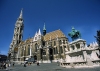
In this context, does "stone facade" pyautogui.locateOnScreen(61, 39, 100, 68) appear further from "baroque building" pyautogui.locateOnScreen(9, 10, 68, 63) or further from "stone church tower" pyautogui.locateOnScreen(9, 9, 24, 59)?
"stone church tower" pyautogui.locateOnScreen(9, 9, 24, 59)

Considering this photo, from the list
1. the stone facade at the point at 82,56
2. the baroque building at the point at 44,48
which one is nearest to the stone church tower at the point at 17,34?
the baroque building at the point at 44,48

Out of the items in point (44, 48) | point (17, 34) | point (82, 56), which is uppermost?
point (17, 34)

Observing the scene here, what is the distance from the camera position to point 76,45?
18.1 m

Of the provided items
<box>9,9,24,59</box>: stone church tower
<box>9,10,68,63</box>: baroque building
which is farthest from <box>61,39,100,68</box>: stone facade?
<box>9,9,24,59</box>: stone church tower

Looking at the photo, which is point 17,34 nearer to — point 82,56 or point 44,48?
point 44,48

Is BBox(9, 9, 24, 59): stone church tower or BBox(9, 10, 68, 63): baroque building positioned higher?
BBox(9, 9, 24, 59): stone church tower

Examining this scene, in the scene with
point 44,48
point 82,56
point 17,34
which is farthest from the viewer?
point 17,34

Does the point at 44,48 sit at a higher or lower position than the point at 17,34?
lower

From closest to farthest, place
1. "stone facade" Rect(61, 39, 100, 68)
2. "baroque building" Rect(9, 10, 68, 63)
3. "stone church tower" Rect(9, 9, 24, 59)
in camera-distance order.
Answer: "stone facade" Rect(61, 39, 100, 68) → "baroque building" Rect(9, 10, 68, 63) → "stone church tower" Rect(9, 9, 24, 59)

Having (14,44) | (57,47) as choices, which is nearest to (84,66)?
(57,47)

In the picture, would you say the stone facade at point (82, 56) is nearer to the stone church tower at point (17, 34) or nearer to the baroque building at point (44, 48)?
the baroque building at point (44, 48)

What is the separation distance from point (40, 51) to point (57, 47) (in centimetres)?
847

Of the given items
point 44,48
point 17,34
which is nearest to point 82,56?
point 44,48

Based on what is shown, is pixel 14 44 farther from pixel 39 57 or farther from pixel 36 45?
pixel 39 57
